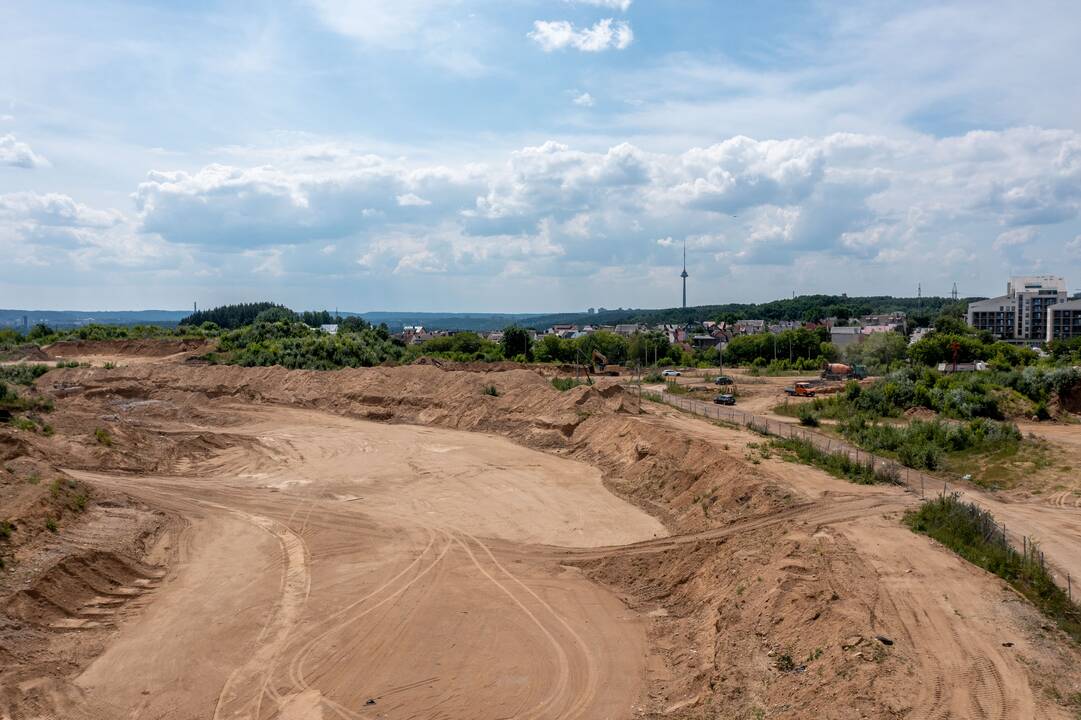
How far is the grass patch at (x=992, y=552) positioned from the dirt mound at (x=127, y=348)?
6929cm

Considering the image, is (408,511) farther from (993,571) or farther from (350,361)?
(350,361)

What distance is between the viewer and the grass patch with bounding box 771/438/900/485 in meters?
25.2

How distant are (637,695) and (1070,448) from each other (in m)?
24.2

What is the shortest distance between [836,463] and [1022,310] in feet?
439

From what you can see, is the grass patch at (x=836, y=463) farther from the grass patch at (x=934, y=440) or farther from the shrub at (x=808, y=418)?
the shrub at (x=808, y=418)

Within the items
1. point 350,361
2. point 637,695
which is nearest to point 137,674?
point 637,695

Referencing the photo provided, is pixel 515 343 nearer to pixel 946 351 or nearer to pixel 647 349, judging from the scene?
pixel 647 349

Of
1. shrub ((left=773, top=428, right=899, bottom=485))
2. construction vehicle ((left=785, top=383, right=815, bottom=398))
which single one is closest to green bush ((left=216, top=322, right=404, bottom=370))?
construction vehicle ((left=785, top=383, right=815, bottom=398))

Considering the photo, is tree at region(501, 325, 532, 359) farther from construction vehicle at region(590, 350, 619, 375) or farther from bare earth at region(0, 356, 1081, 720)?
bare earth at region(0, 356, 1081, 720)

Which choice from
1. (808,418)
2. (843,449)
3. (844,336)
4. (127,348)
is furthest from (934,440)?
(844,336)

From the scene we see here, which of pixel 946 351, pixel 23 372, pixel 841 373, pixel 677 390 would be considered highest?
pixel 946 351

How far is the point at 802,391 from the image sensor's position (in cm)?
5506

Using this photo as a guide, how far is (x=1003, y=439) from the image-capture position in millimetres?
30328

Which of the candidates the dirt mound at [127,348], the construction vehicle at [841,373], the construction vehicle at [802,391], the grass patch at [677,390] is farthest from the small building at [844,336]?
the dirt mound at [127,348]
